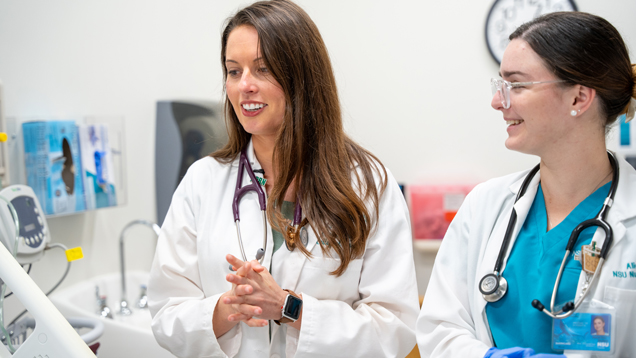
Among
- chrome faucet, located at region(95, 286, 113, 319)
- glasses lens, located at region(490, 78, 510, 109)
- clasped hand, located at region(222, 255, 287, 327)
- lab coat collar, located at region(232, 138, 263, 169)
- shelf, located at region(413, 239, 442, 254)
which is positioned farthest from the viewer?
shelf, located at region(413, 239, 442, 254)

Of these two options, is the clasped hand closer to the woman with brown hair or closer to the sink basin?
the woman with brown hair

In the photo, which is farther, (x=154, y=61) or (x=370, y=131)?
(x=370, y=131)

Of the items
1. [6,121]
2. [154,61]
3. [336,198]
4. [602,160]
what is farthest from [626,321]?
[154,61]

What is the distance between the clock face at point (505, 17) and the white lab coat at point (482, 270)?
5.97 ft

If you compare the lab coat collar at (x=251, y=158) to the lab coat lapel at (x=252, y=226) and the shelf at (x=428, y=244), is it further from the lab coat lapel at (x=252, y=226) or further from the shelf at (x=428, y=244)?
the shelf at (x=428, y=244)

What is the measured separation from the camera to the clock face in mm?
2705

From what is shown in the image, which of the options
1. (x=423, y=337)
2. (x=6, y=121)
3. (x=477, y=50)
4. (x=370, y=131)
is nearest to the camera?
(x=423, y=337)

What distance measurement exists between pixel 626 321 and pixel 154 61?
7.03 ft

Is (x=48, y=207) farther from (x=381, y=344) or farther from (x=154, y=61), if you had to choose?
(x=381, y=344)

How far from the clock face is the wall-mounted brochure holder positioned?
2.02 meters

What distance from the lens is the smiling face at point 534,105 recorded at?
3.19 feet

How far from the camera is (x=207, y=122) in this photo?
2467mm

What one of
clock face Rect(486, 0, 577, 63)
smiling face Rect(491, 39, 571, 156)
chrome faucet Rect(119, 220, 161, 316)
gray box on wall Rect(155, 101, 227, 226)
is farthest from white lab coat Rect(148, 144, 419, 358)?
clock face Rect(486, 0, 577, 63)

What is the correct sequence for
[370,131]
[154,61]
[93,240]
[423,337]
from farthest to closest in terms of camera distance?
1. [370,131]
2. [154,61]
3. [93,240]
4. [423,337]
